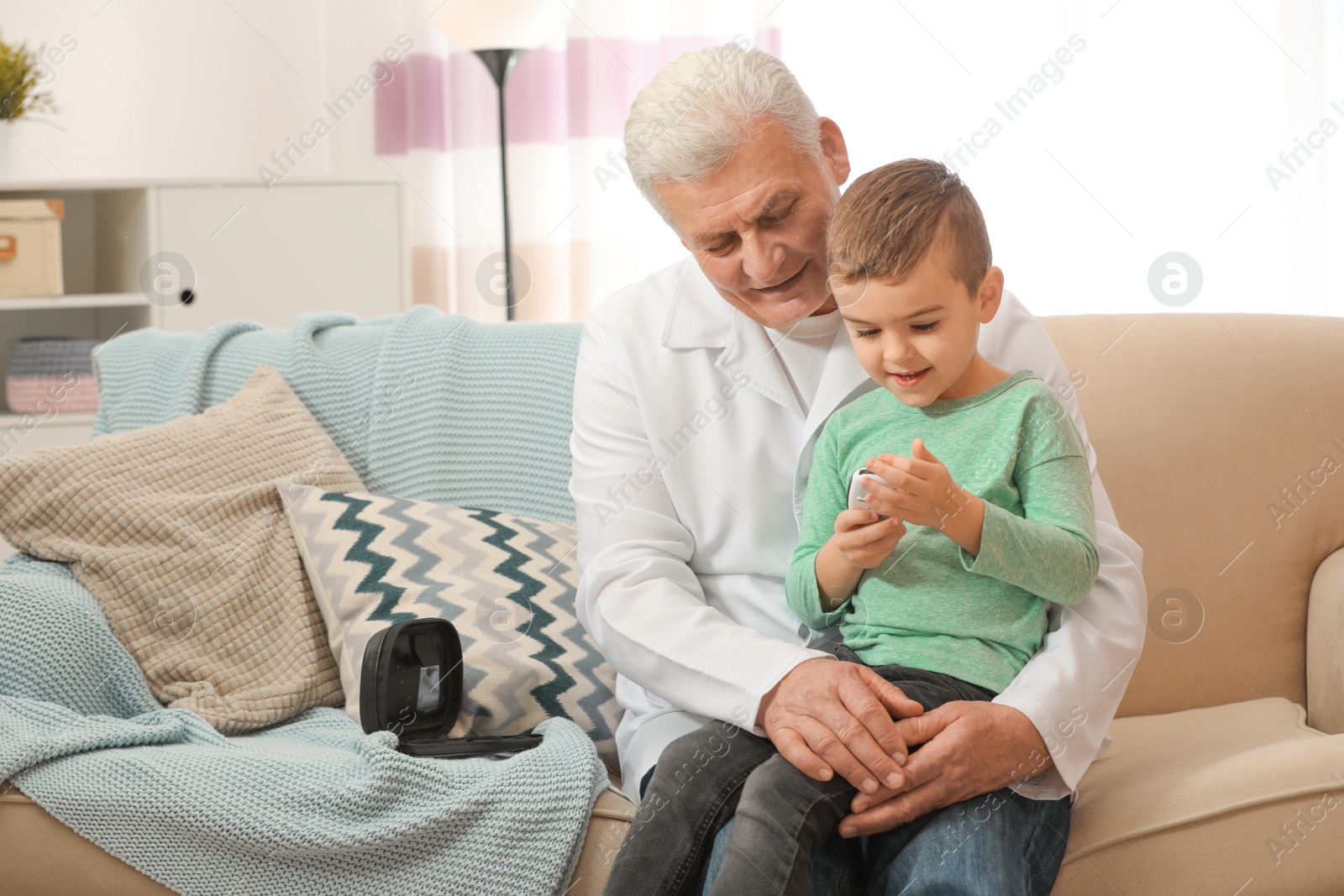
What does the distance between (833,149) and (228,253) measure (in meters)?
1.87

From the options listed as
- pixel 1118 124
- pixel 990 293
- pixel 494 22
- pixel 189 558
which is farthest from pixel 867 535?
pixel 1118 124

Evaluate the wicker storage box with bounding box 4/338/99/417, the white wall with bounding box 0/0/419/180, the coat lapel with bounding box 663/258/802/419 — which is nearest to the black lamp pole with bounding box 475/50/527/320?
the white wall with bounding box 0/0/419/180

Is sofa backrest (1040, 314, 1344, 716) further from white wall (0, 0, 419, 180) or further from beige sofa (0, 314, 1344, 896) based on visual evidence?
white wall (0, 0, 419, 180)

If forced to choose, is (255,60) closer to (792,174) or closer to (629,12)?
(629,12)

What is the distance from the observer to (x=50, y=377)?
8.78 feet

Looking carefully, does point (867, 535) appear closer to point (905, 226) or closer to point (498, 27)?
point (905, 226)

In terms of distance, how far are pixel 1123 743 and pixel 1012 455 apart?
0.55 meters

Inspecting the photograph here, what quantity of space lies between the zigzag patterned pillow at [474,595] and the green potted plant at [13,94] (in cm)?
165

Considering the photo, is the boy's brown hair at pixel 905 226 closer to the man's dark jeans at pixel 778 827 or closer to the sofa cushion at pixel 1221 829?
the man's dark jeans at pixel 778 827

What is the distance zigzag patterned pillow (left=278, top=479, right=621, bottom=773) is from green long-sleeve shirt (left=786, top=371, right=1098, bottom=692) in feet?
1.31

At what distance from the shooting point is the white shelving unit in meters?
2.70

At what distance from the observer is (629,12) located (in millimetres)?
3143

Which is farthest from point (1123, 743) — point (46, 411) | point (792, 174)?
point (46, 411)

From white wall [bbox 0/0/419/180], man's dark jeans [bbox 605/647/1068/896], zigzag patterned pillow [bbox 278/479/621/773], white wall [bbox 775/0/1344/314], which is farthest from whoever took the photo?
white wall [bbox 0/0/419/180]
